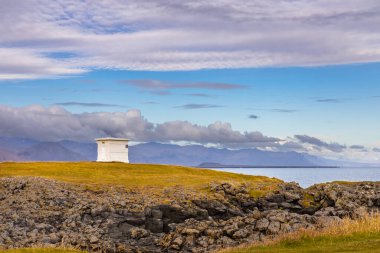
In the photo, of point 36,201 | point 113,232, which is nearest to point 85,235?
point 113,232

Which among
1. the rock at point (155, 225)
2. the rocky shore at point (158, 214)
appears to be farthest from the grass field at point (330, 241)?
the rock at point (155, 225)

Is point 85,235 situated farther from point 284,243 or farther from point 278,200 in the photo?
point 278,200

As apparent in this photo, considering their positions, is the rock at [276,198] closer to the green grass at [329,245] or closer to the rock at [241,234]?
the rock at [241,234]

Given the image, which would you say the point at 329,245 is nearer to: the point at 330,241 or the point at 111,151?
the point at 330,241

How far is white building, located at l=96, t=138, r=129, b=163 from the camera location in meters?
102

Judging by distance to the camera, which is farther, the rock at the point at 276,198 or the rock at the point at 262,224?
the rock at the point at 276,198

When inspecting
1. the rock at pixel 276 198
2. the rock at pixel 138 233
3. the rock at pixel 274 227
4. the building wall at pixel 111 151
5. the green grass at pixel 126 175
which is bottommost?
the rock at pixel 138 233

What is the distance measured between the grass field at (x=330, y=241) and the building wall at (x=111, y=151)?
7258cm

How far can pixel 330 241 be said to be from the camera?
29.7m

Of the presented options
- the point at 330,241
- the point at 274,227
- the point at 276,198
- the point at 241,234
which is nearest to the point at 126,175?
the point at 276,198

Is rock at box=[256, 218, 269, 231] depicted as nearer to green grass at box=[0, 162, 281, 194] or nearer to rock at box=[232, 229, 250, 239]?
rock at box=[232, 229, 250, 239]

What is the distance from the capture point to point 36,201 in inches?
2207

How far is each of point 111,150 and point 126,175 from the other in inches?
875

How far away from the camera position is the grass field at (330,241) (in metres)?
27.7
